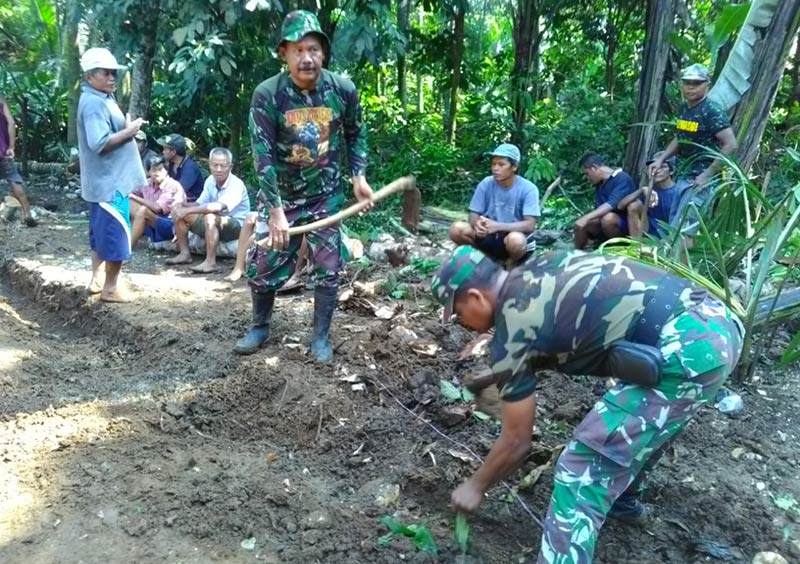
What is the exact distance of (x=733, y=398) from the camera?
384 cm

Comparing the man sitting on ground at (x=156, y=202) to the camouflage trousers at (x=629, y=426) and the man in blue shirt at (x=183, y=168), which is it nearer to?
the man in blue shirt at (x=183, y=168)

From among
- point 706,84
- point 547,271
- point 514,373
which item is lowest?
point 514,373

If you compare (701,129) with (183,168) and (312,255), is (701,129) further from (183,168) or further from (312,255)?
(183,168)

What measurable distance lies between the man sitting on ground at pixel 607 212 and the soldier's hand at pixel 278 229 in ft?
11.3

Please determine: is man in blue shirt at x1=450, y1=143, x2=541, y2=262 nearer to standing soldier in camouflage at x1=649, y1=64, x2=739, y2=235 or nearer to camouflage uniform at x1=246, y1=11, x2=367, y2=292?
standing soldier in camouflage at x1=649, y1=64, x2=739, y2=235

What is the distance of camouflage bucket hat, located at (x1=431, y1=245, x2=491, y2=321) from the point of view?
6.99ft

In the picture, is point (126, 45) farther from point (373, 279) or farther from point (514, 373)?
point (514, 373)

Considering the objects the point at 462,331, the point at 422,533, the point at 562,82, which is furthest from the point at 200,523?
the point at 562,82

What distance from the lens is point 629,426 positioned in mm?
2158

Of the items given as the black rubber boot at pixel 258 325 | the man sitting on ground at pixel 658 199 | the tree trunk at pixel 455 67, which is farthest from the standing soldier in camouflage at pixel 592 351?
the tree trunk at pixel 455 67

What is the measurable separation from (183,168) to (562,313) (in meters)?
6.17

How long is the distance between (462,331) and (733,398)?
5.55 feet

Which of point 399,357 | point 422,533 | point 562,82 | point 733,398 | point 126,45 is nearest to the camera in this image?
point 422,533

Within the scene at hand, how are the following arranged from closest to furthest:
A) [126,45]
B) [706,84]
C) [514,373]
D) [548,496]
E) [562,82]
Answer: [514,373] < [548,496] < [706,84] < [126,45] < [562,82]
